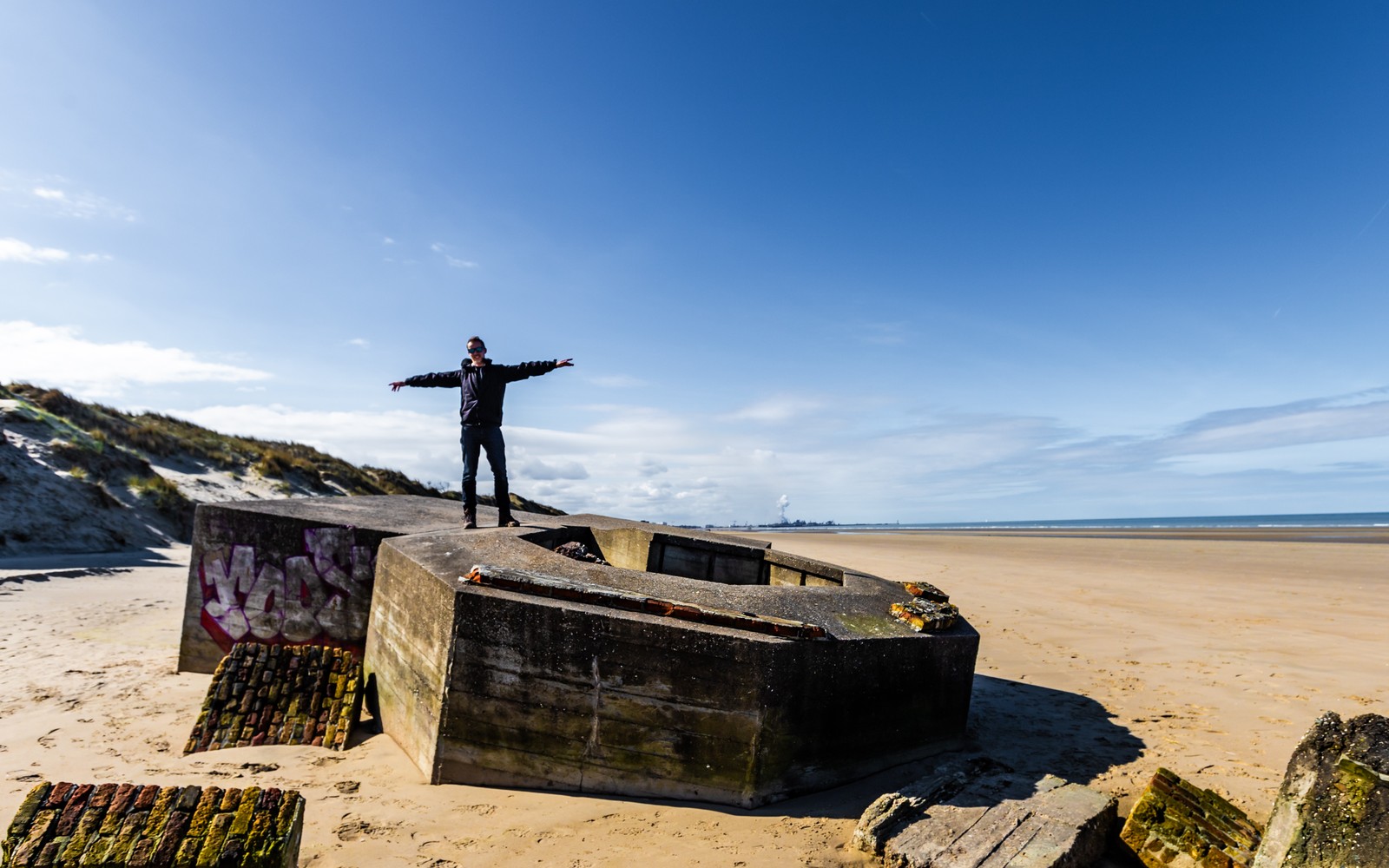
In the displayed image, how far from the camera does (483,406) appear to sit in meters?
7.12

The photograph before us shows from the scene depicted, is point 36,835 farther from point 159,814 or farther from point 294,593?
point 294,593

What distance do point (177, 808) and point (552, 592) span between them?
6.89 feet

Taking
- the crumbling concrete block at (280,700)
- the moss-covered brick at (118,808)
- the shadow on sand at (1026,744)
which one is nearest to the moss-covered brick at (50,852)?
the moss-covered brick at (118,808)

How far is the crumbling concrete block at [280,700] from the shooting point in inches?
205

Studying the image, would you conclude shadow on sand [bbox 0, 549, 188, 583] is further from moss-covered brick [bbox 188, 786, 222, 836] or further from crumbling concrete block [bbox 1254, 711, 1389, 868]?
crumbling concrete block [bbox 1254, 711, 1389, 868]

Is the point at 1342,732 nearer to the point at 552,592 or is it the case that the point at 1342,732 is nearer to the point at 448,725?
the point at 552,592

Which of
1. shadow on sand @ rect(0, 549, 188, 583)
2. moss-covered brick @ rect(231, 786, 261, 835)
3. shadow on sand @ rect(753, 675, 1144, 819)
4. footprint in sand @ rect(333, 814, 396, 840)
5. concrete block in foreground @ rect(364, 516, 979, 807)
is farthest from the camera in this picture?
shadow on sand @ rect(0, 549, 188, 583)

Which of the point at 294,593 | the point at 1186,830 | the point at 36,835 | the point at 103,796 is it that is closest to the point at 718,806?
the point at 1186,830

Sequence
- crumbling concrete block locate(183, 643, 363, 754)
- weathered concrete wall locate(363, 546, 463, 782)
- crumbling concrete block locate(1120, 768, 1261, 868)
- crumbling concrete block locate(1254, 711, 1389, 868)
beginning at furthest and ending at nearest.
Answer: crumbling concrete block locate(183, 643, 363, 754) → weathered concrete wall locate(363, 546, 463, 782) → crumbling concrete block locate(1120, 768, 1261, 868) → crumbling concrete block locate(1254, 711, 1389, 868)

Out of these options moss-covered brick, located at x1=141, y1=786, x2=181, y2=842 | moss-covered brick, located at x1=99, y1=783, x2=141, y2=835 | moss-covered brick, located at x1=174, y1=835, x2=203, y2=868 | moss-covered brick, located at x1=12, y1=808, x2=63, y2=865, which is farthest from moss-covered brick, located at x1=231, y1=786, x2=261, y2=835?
moss-covered brick, located at x1=12, y1=808, x2=63, y2=865

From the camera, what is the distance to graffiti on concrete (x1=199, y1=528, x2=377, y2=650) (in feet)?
22.8

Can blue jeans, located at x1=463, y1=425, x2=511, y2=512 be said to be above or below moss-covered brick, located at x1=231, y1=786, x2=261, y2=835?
above

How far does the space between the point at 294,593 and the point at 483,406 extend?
2701 millimetres

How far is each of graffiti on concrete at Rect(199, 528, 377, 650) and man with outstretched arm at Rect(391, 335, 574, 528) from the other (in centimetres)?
123
